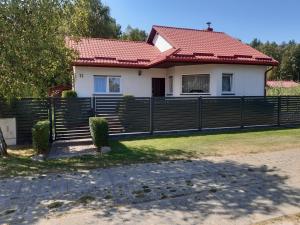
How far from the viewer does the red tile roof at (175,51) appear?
57.4 feet

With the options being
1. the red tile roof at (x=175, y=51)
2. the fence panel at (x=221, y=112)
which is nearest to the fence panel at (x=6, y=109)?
the red tile roof at (x=175, y=51)

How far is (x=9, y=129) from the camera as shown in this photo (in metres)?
10.7

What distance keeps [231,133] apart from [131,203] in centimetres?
866

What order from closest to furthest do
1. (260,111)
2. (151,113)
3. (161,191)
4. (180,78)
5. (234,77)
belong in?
1. (161,191)
2. (151,113)
3. (260,111)
4. (234,77)
5. (180,78)

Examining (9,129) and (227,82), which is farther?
(227,82)

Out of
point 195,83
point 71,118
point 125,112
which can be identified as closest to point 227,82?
point 195,83

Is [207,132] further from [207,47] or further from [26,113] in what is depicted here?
[207,47]

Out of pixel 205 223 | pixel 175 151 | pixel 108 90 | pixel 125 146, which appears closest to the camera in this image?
pixel 205 223

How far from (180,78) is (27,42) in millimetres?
11811

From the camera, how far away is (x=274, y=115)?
15562 mm

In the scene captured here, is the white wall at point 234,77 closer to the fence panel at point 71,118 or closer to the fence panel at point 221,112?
the fence panel at point 221,112

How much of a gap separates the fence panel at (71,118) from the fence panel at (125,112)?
0.53 m

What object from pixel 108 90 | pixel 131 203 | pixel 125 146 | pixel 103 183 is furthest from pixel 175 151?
pixel 108 90

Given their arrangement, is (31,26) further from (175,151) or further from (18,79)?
(175,151)
